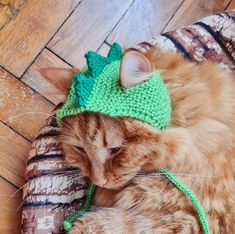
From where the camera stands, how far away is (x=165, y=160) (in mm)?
1003

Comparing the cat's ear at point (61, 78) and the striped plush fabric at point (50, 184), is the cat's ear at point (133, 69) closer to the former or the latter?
the cat's ear at point (61, 78)

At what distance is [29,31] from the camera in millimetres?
1609

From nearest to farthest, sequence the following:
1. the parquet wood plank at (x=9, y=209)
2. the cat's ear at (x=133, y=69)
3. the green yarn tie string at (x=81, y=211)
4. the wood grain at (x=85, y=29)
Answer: the cat's ear at (x=133, y=69)
the green yarn tie string at (x=81, y=211)
the parquet wood plank at (x=9, y=209)
the wood grain at (x=85, y=29)

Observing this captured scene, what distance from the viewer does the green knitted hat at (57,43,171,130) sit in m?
0.92

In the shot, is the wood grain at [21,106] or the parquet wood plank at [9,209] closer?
the parquet wood plank at [9,209]

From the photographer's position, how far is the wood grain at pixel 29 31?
1.57 meters

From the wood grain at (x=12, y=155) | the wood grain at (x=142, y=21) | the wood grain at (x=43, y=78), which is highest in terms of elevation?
the wood grain at (x=142, y=21)

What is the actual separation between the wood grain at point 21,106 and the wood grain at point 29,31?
0.04 meters

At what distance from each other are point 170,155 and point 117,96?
17cm

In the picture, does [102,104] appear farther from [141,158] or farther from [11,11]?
[11,11]

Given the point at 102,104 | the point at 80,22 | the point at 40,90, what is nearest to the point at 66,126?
the point at 102,104

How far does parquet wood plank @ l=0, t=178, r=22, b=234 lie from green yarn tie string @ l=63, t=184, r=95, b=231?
24 centimetres

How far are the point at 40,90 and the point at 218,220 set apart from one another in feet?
2.39

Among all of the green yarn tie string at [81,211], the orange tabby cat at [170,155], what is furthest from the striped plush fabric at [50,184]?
the orange tabby cat at [170,155]
